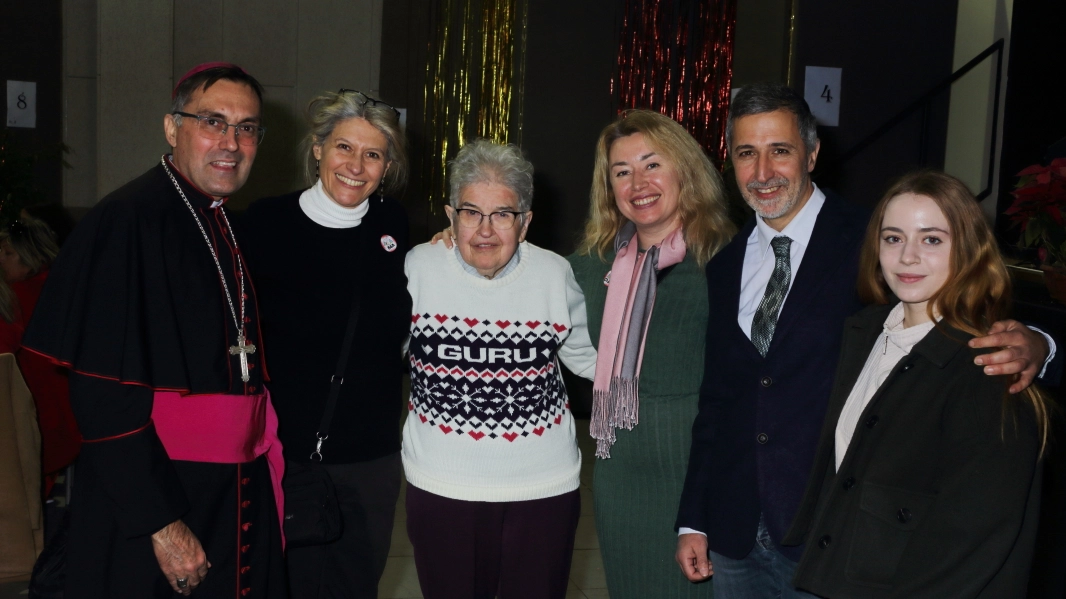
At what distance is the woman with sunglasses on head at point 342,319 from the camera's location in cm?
268

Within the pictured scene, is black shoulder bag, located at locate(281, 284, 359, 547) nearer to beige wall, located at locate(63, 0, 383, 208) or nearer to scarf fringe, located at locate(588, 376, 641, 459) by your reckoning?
scarf fringe, located at locate(588, 376, 641, 459)

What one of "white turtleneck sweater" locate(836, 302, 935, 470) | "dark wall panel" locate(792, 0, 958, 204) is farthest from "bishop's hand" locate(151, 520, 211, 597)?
"dark wall panel" locate(792, 0, 958, 204)

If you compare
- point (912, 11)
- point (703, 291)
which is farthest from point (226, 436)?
point (912, 11)

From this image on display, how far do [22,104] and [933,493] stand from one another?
7.30m

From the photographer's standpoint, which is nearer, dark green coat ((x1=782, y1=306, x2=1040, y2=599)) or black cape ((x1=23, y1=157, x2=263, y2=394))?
dark green coat ((x1=782, y1=306, x2=1040, y2=599))

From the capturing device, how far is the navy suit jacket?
215 centimetres

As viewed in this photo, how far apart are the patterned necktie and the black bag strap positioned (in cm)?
115

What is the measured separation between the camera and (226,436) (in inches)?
86.1

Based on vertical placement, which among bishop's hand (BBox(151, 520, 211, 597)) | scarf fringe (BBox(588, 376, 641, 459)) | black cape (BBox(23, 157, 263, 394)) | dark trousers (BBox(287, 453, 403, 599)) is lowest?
dark trousers (BBox(287, 453, 403, 599))

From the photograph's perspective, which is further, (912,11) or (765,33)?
(765,33)

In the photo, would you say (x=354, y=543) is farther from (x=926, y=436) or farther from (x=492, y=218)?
(x=926, y=436)

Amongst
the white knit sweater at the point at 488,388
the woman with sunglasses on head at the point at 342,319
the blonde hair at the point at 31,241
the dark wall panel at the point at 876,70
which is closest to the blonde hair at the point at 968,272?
the white knit sweater at the point at 488,388

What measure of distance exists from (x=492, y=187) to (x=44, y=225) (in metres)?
3.24

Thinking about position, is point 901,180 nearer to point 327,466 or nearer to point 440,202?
point 327,466
